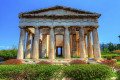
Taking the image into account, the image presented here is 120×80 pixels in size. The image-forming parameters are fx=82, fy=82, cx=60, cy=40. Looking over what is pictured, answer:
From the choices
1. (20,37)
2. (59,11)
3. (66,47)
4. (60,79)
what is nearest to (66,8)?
(59,11)

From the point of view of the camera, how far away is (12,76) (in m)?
7.46

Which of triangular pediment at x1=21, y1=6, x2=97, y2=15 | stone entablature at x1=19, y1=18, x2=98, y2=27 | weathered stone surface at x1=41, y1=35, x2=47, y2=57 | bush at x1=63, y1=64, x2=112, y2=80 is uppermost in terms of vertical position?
triangular pediment at x1=21, y1=6, x2=97, y2=15

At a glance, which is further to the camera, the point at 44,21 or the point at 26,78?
the point at 44,21

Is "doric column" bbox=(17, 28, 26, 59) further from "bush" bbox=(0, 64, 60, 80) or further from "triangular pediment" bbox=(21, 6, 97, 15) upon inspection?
"bush" bbox=(0, 64, 60, 80)

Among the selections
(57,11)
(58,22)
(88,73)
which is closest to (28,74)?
(88,73)

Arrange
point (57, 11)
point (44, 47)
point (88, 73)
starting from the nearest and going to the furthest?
1. point (88, 73)
2. point (57, 11)
3. point (44, 47)

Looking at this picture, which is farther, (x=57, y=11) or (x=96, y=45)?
(x=57, y=11)

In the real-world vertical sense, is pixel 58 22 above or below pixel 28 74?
above

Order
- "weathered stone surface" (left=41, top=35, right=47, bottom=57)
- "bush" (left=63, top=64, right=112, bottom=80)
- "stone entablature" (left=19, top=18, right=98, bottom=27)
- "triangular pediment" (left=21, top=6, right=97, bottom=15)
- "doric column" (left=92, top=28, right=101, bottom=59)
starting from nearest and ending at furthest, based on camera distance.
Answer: "bush" (left=63, top=64, right=112, bottom=80) < "doric column" (left=92, top=28, right=101, bottom=59) < "stone entablature" (left=19, top=18, right=98, bottom=27) < "triangular pediment" (left=21, top=6, right=97, bottom=15) < "weathered stone surface" (left=41, top=35, right=47, bottom=57)

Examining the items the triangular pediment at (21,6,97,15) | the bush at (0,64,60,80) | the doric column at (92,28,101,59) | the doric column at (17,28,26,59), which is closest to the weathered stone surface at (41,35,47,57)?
the doric column at (17,28,26,59)

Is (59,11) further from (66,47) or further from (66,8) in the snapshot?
(66,47)

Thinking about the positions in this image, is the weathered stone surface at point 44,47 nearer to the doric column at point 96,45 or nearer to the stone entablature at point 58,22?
the stone entablature at point 58,22

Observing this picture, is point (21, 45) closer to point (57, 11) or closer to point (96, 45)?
point (57, 11)

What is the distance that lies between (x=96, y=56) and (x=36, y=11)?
1920 cm
